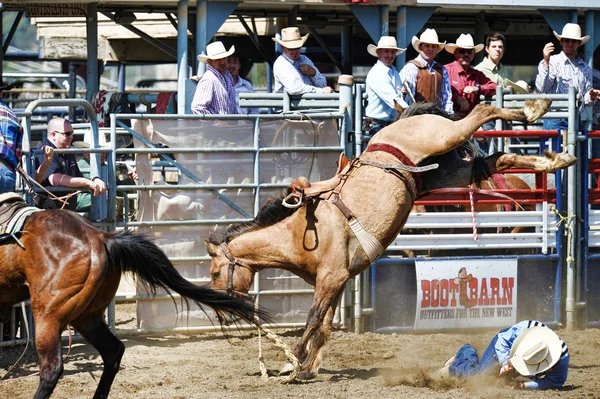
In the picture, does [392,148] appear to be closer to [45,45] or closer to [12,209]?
[12,209]

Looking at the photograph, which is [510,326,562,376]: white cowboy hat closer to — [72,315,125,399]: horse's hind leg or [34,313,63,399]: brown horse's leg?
[72,315,125,399]: horse's hind leg

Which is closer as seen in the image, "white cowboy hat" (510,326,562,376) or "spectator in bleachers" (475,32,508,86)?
"white cowboy hat" (510,326,562,376)

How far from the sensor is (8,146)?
6094 mm

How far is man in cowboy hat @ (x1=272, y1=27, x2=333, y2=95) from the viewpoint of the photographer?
31.2 ft

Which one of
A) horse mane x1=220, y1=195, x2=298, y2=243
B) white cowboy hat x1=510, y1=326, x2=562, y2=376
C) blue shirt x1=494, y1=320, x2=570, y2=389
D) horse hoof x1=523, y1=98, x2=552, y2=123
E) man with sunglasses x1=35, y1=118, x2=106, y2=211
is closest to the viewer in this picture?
white cowboy hat x1=510, y1=326, x2=562, y2=376

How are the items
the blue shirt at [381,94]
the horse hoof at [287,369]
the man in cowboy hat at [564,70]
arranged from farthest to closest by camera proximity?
the man in cowboy hat at [564,70], the blue shirt at [381,94], the horse hoof at [287,369]

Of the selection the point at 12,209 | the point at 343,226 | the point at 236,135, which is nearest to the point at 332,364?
the point at 343,226

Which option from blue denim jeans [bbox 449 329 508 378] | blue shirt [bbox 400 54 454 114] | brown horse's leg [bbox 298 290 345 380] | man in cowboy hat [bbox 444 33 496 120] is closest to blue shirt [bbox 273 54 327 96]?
blue shirt [bbox 400 54 454 114]

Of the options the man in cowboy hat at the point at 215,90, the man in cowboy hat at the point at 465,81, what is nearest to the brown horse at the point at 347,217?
the man in cowboy hat at the point at 215,90

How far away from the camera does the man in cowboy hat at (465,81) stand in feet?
32.1

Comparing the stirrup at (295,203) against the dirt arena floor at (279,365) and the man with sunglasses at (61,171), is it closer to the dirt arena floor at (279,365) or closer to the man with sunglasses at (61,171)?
the dirt arena floor at (279,365)

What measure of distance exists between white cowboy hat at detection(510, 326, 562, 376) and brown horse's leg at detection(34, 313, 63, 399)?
2885mm

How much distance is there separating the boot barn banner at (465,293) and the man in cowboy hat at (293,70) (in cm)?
210

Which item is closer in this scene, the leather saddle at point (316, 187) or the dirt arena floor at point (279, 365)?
the dirt arena floor at point (279, 365)
